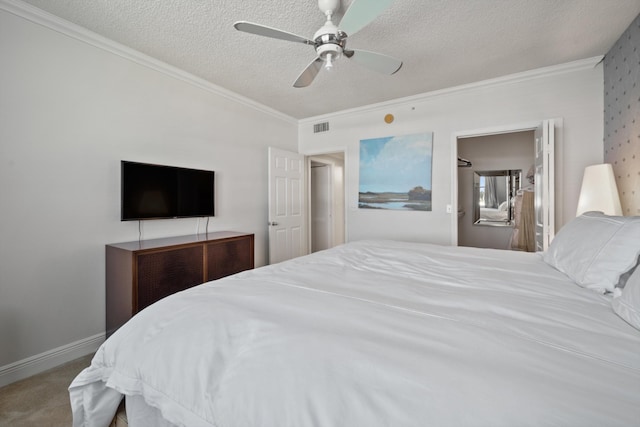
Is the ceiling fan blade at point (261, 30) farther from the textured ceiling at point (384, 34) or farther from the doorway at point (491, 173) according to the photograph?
the doorway at point (491, 173)

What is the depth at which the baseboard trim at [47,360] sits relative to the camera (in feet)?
6.33

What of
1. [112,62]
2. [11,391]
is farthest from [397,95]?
[11,391]

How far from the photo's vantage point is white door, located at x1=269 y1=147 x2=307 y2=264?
4.13 m

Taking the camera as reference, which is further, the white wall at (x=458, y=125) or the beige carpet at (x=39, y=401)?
the white wall at (x=458, y=125)

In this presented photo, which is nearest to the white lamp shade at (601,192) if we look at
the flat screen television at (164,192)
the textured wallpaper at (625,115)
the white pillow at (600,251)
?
the textured wallpaper at (625,115)

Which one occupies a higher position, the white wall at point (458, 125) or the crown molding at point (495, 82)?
the crown molding at point (495, 82)

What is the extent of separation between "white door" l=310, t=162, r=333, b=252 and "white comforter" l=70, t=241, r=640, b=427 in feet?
15.9

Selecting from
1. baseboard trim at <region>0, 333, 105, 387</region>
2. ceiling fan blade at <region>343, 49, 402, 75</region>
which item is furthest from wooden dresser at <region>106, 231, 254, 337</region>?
ceiling fan blade at <region>343, 49, 402, 75</region>

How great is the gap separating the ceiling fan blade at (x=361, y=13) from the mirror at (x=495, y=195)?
14.4ft

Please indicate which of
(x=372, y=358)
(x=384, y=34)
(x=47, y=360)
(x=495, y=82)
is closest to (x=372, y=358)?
(x=372, y=358)

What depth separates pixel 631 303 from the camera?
37.0 inches

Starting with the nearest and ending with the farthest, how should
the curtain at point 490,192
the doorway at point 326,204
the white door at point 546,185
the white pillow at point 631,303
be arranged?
the white pillow at point 631,303 → the white door at point 546,185 → the curtain at point 490,192 → the doorway at point 326,204

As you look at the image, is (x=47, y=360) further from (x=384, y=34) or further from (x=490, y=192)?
(x=490, y=192)

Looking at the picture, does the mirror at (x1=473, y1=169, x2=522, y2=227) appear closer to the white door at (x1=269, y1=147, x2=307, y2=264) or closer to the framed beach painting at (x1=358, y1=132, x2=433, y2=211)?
the framed beach painting at (x1=358, y1=132, x2=433, y2=211)
